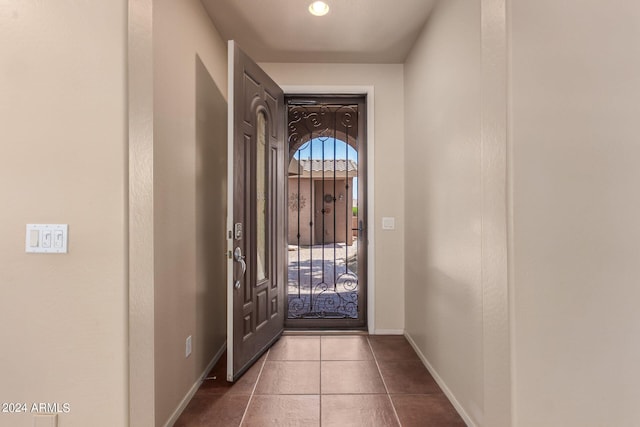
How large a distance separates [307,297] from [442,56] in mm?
2555

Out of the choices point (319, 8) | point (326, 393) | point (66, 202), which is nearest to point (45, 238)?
point (66, 202)

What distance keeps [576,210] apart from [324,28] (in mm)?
2344

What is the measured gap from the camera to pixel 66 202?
119 centimetres

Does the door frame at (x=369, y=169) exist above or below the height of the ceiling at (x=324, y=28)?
below

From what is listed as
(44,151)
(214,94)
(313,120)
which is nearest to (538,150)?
(44,151)

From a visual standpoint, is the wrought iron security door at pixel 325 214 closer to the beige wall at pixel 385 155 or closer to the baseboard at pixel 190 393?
the beige wall at pixel 385 155

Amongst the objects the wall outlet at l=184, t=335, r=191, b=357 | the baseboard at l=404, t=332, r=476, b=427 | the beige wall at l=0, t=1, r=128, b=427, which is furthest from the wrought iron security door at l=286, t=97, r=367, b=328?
the beige wall at l=0, t=1, r=128, b=427

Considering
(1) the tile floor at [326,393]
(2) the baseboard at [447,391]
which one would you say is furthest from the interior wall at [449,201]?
(1) the tile floor at [326,393]

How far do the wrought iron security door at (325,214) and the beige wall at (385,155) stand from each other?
208 mm

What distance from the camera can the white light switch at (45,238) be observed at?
3.86 ft

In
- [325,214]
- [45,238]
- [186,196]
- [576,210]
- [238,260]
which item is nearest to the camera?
[576,210]

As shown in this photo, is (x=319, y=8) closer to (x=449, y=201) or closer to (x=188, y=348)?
(x=449, y=201)

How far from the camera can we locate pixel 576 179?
3.13ft

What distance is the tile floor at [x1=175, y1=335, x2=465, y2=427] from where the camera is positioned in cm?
184
